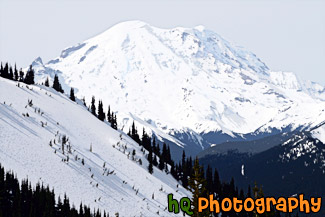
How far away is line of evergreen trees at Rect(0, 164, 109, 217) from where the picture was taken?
2461 inches

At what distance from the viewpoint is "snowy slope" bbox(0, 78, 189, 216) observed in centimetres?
8044

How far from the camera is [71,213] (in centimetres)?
6669

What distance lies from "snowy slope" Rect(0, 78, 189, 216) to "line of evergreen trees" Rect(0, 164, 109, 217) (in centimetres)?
373

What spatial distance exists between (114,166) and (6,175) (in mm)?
36677

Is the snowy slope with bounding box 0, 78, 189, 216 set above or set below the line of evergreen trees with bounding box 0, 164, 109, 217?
below

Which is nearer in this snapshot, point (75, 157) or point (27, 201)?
point (27, 201)

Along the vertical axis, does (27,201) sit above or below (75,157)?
above

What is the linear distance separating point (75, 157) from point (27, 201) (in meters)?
27.1

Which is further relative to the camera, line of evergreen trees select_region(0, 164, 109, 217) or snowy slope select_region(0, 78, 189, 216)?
snowy slope select_region(0, 78, 189, 216)

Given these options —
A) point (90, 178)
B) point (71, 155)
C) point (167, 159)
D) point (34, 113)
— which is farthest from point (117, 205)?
point (167, 159)

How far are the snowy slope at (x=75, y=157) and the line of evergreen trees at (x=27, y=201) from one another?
12.2 ft

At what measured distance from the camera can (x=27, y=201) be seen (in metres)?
65.2

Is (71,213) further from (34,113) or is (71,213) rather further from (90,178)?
(34,113)

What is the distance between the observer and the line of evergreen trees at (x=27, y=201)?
62.5 meters
